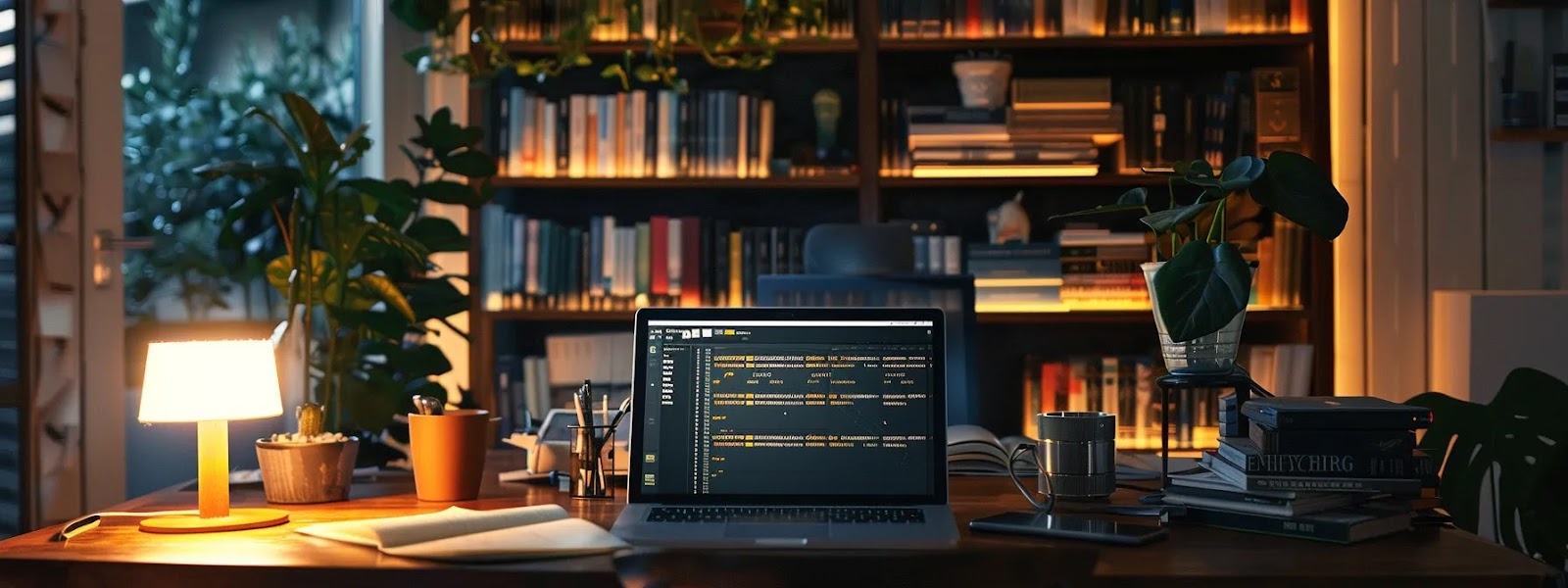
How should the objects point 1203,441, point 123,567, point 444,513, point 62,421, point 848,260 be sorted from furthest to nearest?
point 1203,441
point 848,260
point 62,421
point 444,513
point 123,567

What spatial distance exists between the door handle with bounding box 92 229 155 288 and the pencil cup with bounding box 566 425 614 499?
1.70 m

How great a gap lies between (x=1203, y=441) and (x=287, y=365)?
256cm

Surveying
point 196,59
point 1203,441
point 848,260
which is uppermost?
point 196,59

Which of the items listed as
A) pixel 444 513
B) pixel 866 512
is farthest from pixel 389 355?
pixel 866 512

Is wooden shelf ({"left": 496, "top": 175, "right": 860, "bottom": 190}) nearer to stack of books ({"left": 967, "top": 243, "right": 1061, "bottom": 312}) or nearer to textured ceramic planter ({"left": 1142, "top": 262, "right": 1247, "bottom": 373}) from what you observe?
stack of books ({"left": 967, "top": 243, "right": 1061, "bottom": 312})

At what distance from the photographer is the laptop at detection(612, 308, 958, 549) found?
160 centimetres

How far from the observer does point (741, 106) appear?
405 centimetres

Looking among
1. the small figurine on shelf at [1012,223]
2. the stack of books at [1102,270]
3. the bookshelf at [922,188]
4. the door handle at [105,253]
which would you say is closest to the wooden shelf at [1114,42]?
the bookshelf at [922,188]

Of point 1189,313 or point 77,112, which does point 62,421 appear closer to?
point 77,112

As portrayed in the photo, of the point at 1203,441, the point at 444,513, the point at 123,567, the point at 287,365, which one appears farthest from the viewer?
the point at 1203,441

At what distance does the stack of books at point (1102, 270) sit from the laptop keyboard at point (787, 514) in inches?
101

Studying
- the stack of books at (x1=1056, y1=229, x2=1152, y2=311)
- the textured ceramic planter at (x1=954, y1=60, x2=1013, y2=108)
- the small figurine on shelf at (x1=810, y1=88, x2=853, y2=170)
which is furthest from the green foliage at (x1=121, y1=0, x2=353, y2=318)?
the stack of books at (x1=1056, y1=229, x2=1152, y2=311)

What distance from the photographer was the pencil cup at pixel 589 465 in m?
1.78

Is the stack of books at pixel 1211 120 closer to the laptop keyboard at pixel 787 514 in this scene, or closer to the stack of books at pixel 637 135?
the stack of books at pixel 637 135
